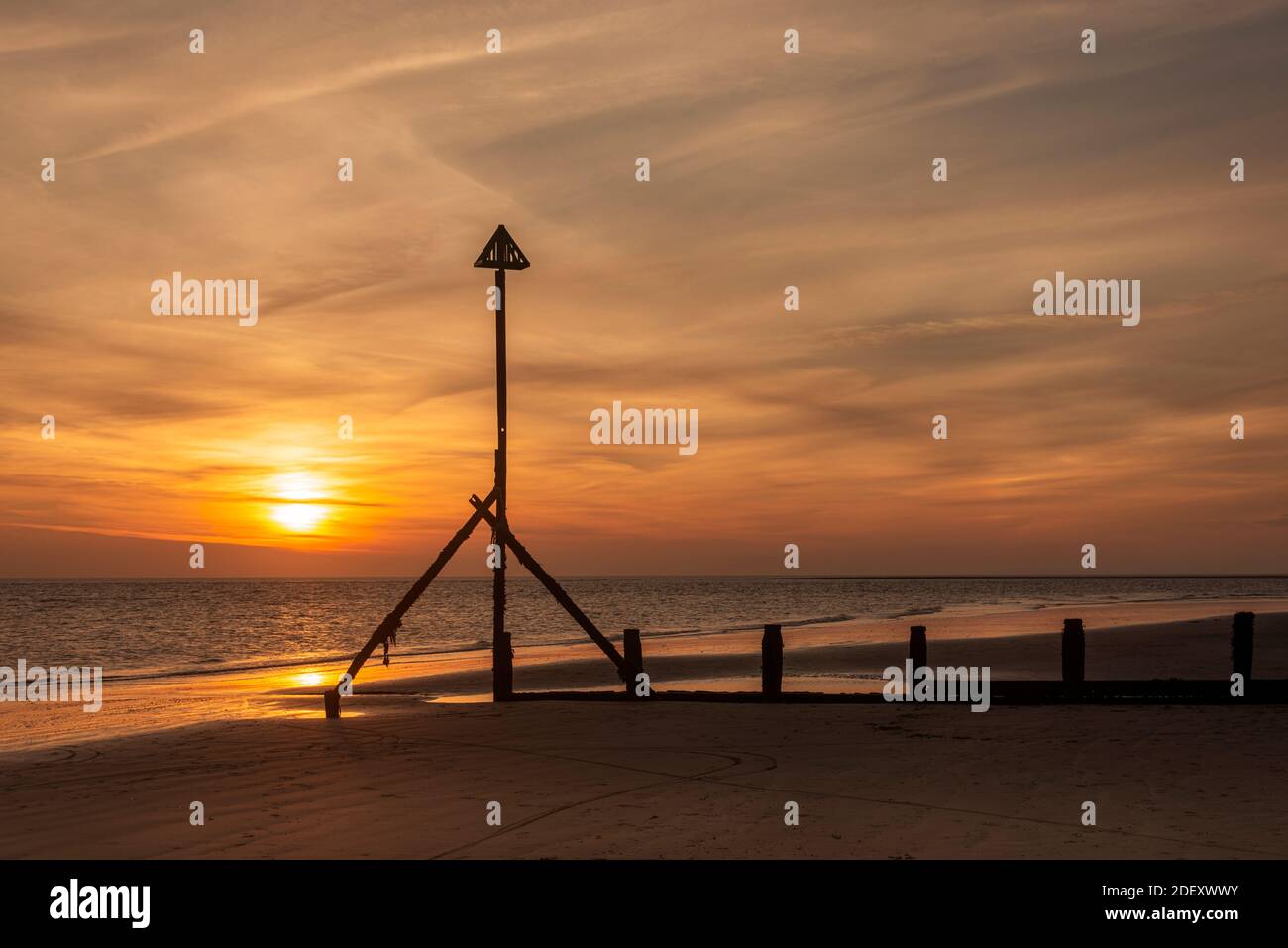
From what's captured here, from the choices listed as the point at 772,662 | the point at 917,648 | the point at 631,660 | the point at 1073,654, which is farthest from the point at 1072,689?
the point at 631,660

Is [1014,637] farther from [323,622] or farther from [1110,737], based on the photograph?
[323,622]

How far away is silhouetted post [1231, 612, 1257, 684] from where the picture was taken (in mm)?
18734

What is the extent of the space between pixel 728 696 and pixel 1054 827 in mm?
9635

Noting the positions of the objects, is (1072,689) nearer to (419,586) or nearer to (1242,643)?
(1242,643)

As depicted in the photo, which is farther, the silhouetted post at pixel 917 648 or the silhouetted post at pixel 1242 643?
the silhouetted post at pixel 917 648

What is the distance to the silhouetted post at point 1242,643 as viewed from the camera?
18.7 metres

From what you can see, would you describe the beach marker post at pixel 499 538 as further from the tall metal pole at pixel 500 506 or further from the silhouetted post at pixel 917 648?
the silhouetted post at pixel 917 648

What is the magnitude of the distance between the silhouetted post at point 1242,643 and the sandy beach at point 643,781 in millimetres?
2173

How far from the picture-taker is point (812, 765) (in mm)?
12539

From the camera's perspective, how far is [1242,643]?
61.5 ft

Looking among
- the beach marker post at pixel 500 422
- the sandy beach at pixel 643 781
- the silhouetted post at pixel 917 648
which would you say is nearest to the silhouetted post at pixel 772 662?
the sandy beach at pixel 643 781

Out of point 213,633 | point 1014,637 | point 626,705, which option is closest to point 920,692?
point 626,705

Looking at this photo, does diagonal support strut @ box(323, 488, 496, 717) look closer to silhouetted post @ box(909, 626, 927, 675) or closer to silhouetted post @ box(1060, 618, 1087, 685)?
silhouetted post @ box(909, 626, 927, 675)

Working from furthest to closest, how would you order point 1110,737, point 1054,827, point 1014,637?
point 1014,637 < point 1110,737 < point 1054,827
